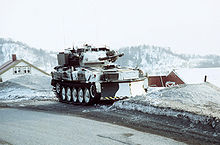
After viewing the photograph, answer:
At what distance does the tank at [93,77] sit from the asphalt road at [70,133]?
362 cm

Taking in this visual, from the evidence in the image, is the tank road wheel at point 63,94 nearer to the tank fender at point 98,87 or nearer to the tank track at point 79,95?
the tank track at point 79,95

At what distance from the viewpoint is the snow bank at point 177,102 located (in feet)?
33.0

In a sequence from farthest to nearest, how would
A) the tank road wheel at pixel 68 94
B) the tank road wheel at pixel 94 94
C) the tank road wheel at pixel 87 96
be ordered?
1. the tank road wheel at pixel 68 94
2. the tank road wheel at pixel 87 96
3. the tank road wheel at pixel 94 94

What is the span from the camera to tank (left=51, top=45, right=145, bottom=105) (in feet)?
45.5

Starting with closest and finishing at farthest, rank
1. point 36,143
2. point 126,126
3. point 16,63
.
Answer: point 36,143, point 126,126, point 16,63

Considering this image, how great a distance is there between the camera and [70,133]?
318 inches

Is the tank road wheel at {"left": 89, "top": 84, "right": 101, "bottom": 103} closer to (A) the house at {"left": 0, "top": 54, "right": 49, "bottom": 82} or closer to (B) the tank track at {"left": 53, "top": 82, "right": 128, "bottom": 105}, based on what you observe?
(B) the tank track at {"left": 53, "top": 82, "right": 128, "bottom": 105}

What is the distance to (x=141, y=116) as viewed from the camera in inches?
404

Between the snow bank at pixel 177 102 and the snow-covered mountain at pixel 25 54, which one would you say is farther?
the snow-covered mountain at pixel 25 54

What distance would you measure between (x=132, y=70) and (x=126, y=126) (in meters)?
6.12

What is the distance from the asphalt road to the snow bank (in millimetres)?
2254

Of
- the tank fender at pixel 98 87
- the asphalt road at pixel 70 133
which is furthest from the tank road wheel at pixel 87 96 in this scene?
the asphalt road at pixel 70 133

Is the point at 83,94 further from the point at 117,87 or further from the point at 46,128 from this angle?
the point at 46,128

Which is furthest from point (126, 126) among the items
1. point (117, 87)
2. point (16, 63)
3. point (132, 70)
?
point (16, 63)
